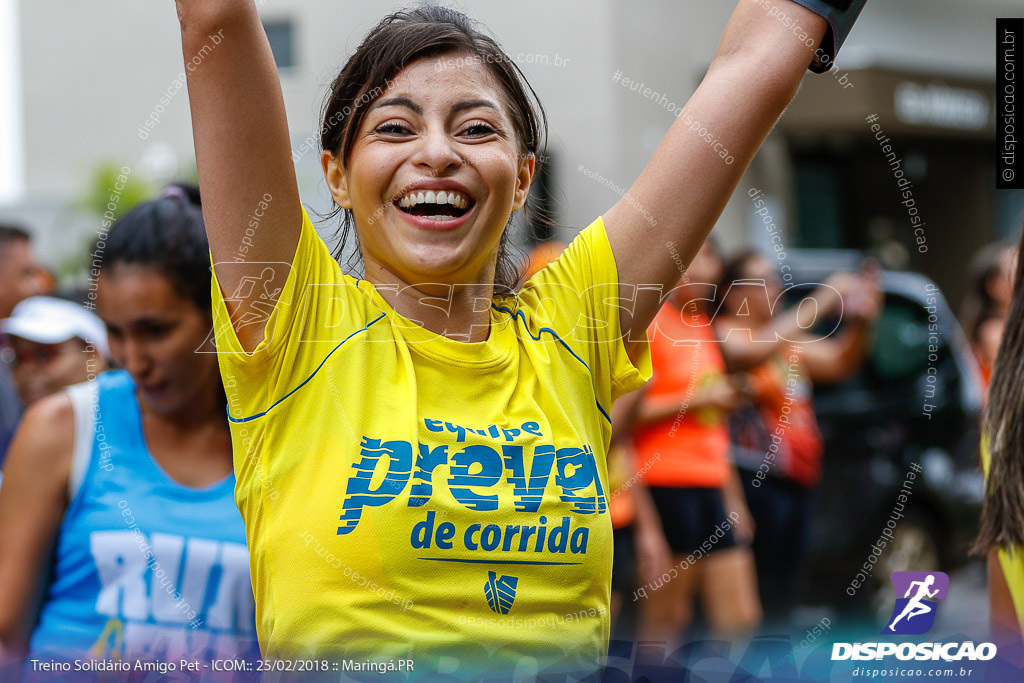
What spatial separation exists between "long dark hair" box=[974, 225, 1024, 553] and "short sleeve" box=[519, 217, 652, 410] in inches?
25.2

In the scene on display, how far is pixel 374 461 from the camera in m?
1.19

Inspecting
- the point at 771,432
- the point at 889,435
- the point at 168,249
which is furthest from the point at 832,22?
the point at 889,435

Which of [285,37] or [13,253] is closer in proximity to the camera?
[13,253]

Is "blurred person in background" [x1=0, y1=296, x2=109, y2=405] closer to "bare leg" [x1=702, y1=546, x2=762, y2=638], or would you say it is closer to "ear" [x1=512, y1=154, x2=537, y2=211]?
"ear" [x1=512, y1=154, x2=537, y2=211]

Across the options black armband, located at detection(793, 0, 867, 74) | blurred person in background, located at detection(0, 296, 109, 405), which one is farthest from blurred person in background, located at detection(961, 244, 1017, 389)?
blurred person in background, located at detection(0, 296, 109, 405)

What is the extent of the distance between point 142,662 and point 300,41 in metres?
9.15

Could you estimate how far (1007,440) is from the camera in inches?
63.5

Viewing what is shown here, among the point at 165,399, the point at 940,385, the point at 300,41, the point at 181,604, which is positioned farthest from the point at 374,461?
the point at 300,41

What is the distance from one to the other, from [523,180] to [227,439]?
95 cm

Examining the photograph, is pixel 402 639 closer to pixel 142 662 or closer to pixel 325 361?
pixel 325 361

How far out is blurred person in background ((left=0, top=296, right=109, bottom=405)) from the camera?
3438 millimetres

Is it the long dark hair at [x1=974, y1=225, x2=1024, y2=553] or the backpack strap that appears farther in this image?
the backpack strap

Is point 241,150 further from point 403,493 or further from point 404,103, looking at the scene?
point 403,493

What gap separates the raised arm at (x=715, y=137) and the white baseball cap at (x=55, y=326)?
2565mm
